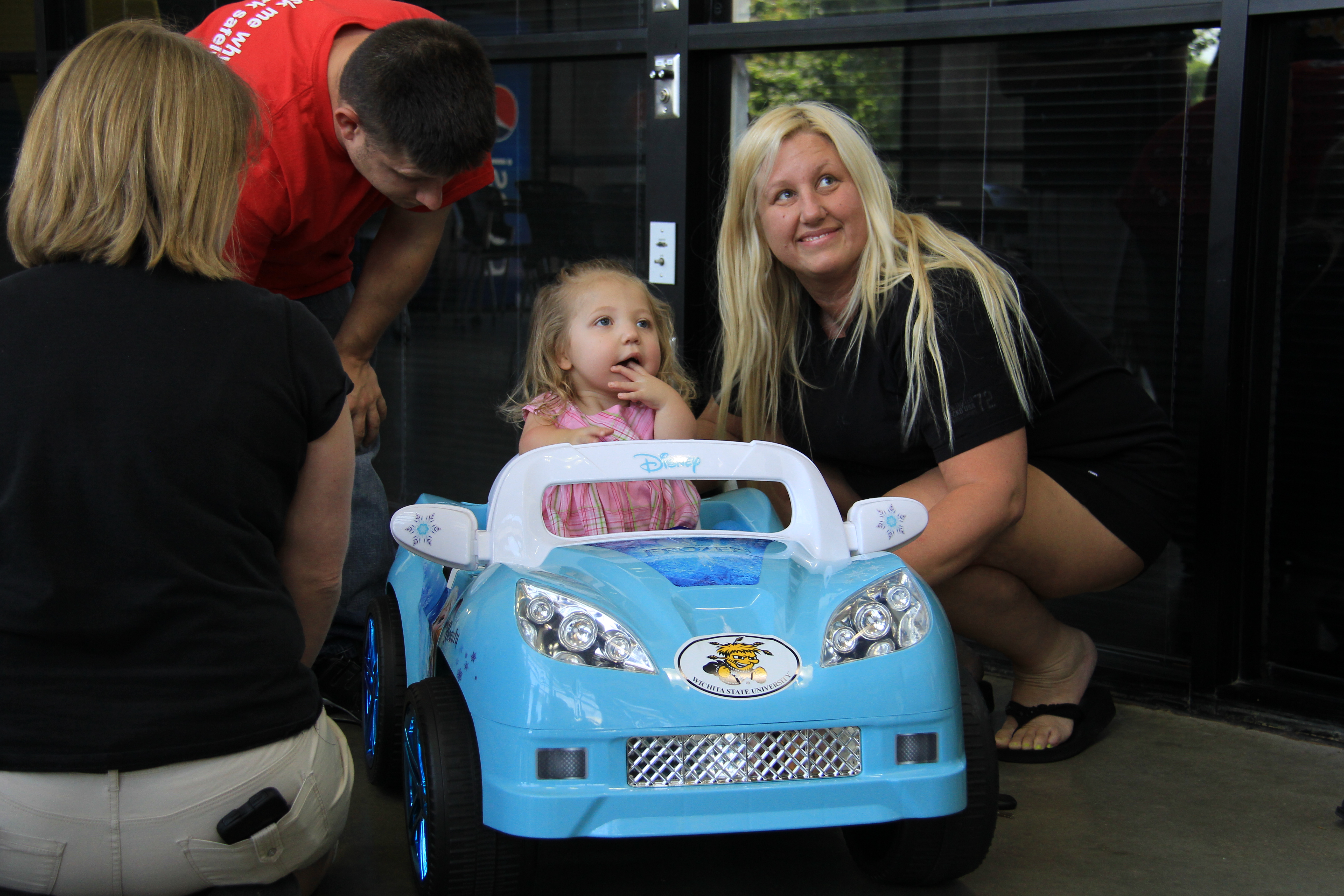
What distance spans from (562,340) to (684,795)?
123cm

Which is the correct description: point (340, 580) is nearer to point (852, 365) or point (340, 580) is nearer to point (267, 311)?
point (267, 311)

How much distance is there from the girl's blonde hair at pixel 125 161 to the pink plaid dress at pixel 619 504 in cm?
102

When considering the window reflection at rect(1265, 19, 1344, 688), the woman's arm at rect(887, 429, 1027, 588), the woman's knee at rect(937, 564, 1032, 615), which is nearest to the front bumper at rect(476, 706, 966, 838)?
the woman's arm at rect(887, 429, 1027, 588)

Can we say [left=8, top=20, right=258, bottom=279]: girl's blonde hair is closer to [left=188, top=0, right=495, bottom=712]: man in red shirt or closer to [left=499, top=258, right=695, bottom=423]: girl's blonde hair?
[left=188, top=0, right=495, bottom=712]: man in red shirt

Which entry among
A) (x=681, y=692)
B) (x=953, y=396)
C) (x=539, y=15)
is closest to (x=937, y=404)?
(x=953, y=396)

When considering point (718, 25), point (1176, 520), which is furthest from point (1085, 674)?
point (718, 25)

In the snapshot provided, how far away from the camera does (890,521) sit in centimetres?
212

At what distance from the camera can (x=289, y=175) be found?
8.81 ft

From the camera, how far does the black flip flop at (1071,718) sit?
278 cm

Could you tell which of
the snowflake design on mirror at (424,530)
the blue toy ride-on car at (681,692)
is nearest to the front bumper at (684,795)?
the blue toy ride-on car at (681,692)

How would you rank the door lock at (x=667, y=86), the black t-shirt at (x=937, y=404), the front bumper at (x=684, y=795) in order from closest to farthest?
the front bumper at (x=684, y=795)
the black t-shirt at (x=937, y=404)
the door lock at (x=667, y=86)

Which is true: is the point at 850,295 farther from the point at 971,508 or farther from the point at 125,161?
the point at 125,161

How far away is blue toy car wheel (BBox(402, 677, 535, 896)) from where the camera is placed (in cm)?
187

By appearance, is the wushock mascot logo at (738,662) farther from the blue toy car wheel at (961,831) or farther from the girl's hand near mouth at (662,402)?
the girl's hand near mouth at (662,402)
